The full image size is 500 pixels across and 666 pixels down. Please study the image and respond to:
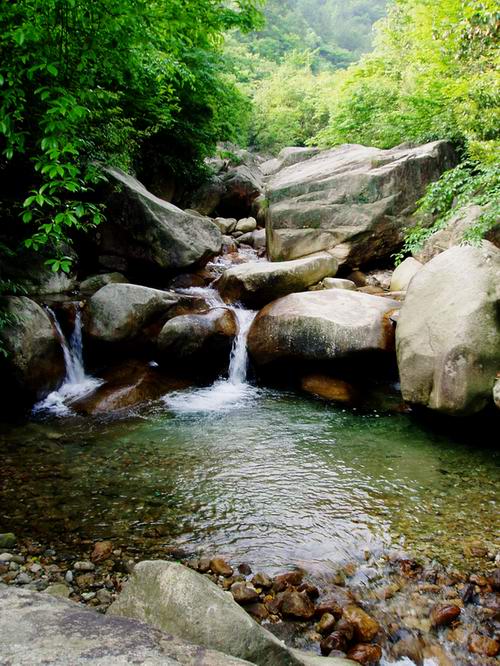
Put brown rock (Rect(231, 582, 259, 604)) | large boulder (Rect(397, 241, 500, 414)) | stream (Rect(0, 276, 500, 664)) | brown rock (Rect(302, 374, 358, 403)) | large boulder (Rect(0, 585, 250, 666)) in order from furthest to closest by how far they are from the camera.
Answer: brown rock (Rect(302, 374, 358, 403)), large boulder (Rect(397, 241, 500, 414)), stream (Rect(0, 276, 500, 664)), brown rock (Rect(231, 582, 259, 604)), large boulder (Rect(0, 585, 250, 666))

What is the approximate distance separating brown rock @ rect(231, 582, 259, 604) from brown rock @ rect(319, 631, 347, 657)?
0.59 metres

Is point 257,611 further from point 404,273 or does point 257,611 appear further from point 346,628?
point 404,273

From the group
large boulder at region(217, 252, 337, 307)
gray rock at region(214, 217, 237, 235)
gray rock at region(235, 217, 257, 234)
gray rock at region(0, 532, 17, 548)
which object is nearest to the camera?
gray rock at region(0, 532, 17, 548)

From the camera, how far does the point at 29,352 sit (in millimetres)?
6973

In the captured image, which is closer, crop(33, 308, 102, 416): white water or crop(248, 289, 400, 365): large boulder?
crop(33, 308, 102, 416): white water

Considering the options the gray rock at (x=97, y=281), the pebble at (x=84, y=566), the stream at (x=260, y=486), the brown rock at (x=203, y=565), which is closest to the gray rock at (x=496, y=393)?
the stream at (x=260, y=486)

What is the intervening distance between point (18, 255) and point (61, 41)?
5243 mm

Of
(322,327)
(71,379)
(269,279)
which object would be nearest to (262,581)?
(322,327)

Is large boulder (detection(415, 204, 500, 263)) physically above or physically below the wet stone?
above

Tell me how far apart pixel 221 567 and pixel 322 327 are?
4864 millimetres

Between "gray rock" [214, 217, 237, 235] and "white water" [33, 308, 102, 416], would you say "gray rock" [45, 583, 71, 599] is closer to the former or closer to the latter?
"white water" [33, 308, 102, 416]

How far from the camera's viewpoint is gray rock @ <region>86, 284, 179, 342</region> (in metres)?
8.10

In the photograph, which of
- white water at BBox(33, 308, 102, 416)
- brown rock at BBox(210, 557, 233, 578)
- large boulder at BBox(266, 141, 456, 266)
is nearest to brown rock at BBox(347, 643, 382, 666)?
brown rock at BBox(210, 557, 233, 578)

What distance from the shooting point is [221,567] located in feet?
12.0
